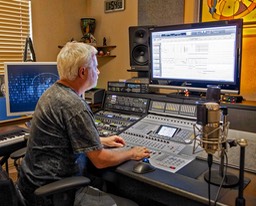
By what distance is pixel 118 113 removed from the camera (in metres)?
2.11

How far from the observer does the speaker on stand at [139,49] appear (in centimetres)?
240

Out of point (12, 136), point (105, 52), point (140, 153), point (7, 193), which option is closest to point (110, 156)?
point (140, 153)

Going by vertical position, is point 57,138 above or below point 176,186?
above

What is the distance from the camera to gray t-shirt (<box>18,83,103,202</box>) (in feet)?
4.22

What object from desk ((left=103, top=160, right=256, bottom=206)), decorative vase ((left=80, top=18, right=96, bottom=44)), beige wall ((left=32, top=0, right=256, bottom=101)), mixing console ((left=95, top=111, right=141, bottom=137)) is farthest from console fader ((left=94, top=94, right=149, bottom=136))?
decorative vase ((left=80, top=18, right=96, bottom=44))

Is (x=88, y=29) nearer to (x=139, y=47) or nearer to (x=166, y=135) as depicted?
(x=139, y=47)

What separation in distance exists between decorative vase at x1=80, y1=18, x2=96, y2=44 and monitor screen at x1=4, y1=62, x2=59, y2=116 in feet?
3.37

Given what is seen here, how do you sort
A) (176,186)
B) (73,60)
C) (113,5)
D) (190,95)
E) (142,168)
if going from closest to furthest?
(176,186) → (142,168) → (73,60) → (190,95) → (113,5)

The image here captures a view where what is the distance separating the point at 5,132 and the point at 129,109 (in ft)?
3.25

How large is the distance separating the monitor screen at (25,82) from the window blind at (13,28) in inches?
33.0

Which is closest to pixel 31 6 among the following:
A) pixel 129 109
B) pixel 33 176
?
pixel 129 109

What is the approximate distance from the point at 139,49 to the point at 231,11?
81 centimetres

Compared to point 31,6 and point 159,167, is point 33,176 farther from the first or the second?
point 31,6

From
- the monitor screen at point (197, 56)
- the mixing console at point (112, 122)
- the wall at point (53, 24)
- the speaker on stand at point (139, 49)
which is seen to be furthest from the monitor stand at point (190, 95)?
the wall at point (53, 24)
